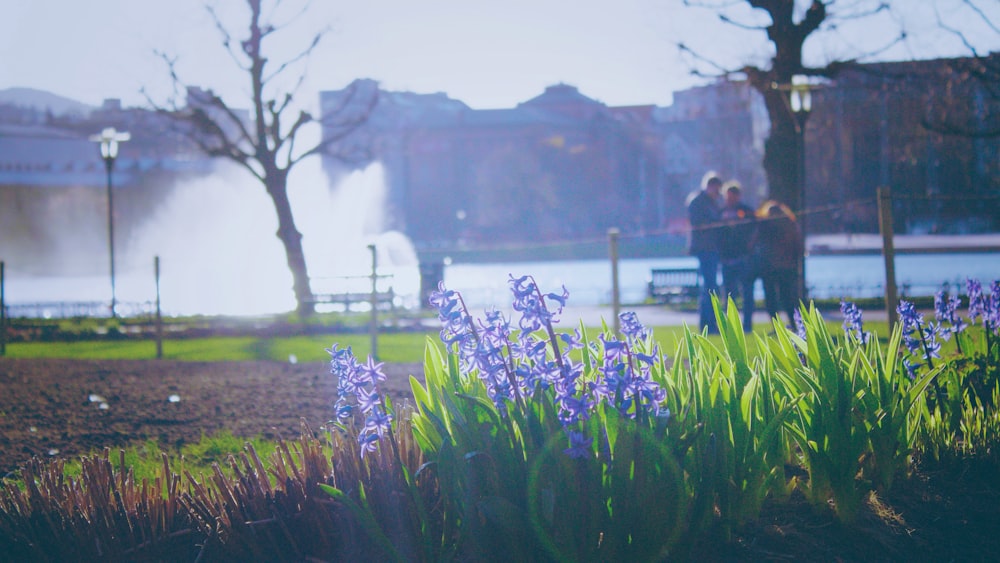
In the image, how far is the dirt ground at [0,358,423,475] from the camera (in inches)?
210

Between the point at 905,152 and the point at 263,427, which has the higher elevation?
the point at 905,152

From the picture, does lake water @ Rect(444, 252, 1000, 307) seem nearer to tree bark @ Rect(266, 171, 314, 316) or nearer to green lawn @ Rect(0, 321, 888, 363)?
tree bark @ Rect(266, 171, 314, 316)

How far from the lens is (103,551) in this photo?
2607 mm

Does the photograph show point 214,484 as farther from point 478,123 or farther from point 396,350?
point 478,123

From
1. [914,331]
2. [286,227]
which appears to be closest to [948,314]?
[914,331]

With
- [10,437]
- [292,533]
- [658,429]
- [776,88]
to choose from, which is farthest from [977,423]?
[776,88]

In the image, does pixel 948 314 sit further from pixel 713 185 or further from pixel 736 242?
pixel 713 185

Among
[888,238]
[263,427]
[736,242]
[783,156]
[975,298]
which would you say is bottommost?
[263,427]

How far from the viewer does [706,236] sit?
1002 cm

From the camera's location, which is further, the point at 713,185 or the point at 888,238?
the point at 713,185

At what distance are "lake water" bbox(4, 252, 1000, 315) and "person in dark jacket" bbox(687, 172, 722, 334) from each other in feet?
25.3

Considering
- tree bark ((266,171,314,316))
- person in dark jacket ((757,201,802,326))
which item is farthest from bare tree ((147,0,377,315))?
person in dark jacket ((757,201,802,326))

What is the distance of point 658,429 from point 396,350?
877 centimetres

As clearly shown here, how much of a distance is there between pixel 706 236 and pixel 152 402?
587cm
